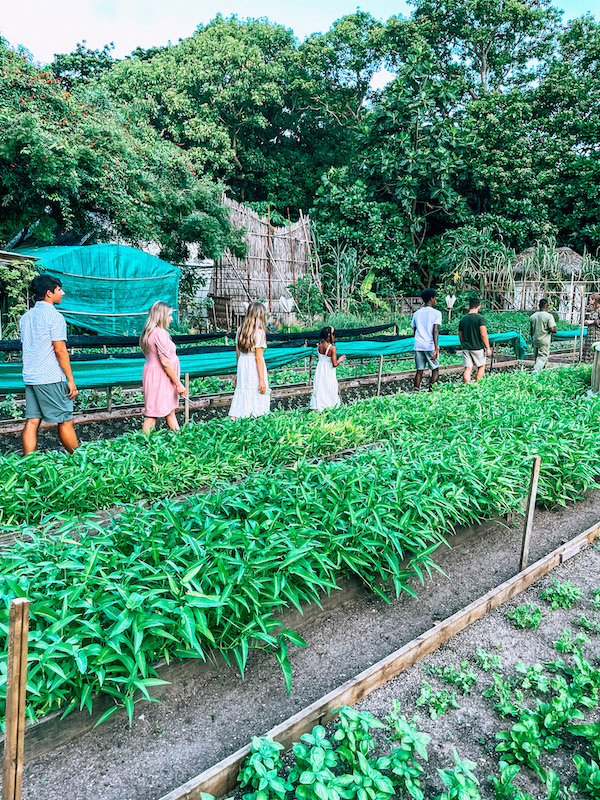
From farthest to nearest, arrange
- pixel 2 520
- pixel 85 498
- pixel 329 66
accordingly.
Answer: pixel 329 66
pixel 85 498
pixel 2 520

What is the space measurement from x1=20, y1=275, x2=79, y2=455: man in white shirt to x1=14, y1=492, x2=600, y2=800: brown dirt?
8.34 feet

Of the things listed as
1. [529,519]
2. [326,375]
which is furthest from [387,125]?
[529,519]

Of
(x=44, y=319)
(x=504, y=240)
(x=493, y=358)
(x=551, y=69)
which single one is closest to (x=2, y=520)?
(x=44, y=319)

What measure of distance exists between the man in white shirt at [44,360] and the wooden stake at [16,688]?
292 centimetres

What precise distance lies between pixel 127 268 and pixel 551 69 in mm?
15111

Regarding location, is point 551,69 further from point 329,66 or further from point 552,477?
point 552,477

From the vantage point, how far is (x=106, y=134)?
32.4 feet

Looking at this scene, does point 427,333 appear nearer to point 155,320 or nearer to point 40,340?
point 155,320

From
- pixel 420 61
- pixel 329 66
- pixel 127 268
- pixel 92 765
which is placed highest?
pixel 329 66

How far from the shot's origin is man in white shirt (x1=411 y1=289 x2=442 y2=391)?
693 centimetres

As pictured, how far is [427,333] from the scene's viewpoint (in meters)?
7.06

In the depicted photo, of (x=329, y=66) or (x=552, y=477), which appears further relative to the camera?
(x=329, y=66)

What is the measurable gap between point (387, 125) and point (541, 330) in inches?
427

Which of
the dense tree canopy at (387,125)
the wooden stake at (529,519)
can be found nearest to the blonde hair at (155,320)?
the wooden stake at (529,519)
